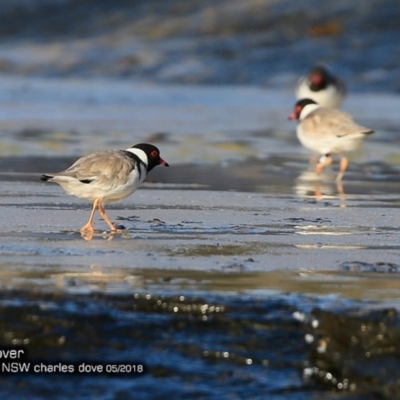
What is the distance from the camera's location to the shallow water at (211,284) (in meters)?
4.83

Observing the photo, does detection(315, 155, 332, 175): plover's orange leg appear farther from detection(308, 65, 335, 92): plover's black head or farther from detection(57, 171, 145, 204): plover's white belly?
detection(308, 65, 335, 92): plover's black head

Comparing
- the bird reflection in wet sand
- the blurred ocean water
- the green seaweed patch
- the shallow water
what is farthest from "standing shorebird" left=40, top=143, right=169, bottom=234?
the blurred ocean water

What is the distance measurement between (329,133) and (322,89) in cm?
677

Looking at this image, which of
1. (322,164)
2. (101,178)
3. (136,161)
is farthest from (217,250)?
(322,164)

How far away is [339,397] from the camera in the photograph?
4.71m

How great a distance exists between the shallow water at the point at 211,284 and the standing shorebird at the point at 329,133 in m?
0.54

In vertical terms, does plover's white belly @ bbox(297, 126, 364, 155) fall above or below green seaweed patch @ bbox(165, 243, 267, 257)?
above

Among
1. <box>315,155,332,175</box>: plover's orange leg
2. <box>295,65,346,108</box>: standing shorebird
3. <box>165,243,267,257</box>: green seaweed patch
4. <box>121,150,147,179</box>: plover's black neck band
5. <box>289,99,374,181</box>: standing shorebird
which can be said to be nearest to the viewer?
<box>165,243,267,257</box>: green seaweed patch

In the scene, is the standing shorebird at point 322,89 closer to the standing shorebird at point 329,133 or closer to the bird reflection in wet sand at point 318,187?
the standing shorebird at point 329,133

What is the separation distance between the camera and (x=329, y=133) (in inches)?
469

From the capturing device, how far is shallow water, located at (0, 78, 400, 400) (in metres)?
4.83

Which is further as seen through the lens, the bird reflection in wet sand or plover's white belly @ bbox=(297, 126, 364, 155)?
plover's white belly @ bbox=(297, 126, 364, 155)

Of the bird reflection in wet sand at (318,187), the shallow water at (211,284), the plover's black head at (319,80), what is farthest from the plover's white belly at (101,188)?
the plover's black head at (319,80)

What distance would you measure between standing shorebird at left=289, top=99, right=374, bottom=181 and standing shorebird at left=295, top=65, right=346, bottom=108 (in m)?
6.03
